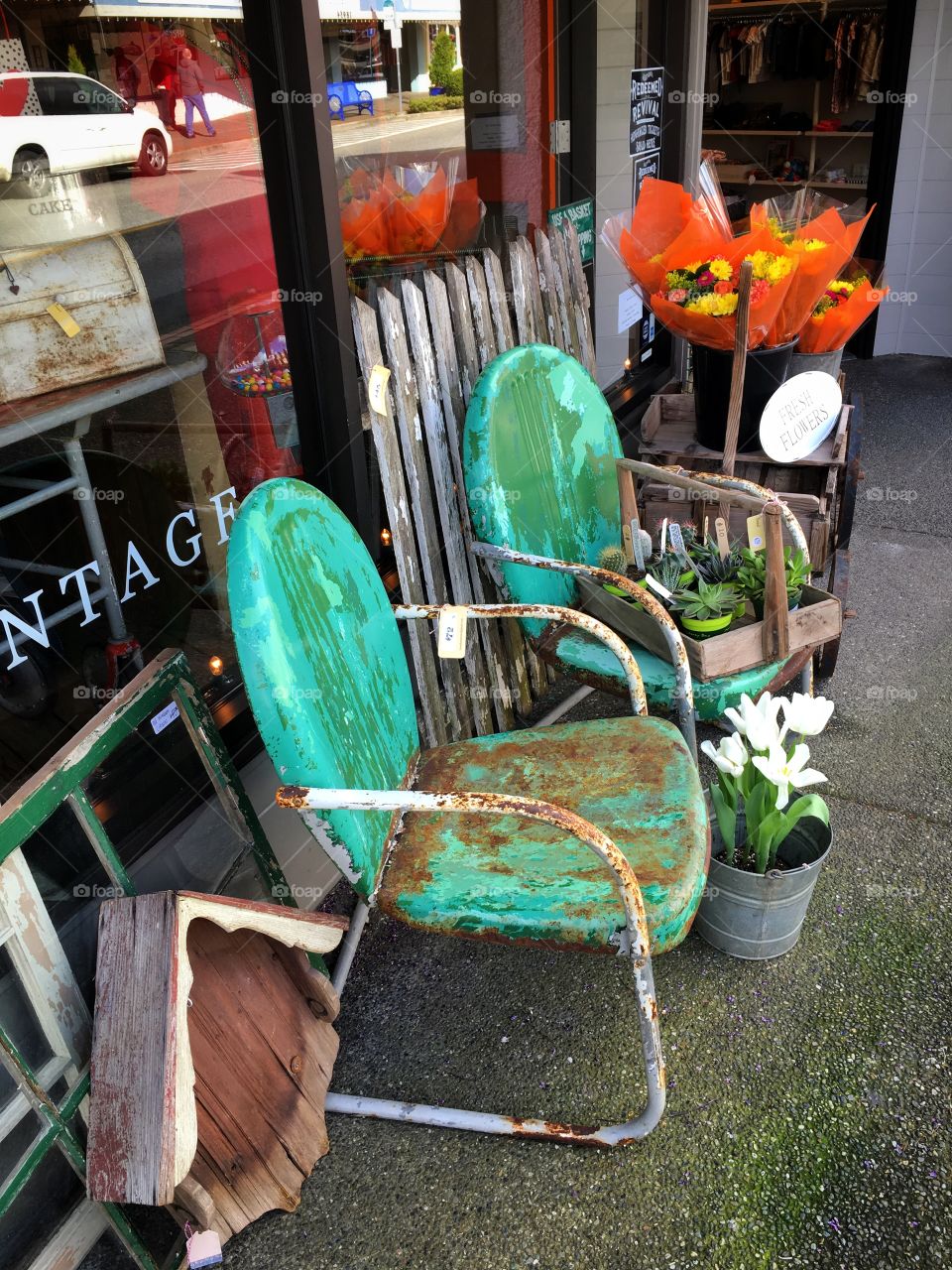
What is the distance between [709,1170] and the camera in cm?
179

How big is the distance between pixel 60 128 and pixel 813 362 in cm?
222

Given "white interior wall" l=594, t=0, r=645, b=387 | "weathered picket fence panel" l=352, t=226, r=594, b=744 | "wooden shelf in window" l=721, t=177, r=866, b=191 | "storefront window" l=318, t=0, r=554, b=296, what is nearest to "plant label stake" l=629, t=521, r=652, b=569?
"weathered picket fence panel" l=352, t=226, r=594, b=744

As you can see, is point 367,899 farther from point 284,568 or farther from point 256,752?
point 256,752

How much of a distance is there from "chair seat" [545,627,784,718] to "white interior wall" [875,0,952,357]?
4989 mm

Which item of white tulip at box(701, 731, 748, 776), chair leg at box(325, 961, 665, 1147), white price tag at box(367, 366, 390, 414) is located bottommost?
chair leg at box(325, 961, 665, 1147)

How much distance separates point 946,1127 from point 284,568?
1595 millimetres

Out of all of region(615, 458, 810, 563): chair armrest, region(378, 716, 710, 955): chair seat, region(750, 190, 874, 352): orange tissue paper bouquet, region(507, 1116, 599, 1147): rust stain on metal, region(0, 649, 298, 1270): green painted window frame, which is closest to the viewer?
region(0, 649, 298, 1270): green painted window frame

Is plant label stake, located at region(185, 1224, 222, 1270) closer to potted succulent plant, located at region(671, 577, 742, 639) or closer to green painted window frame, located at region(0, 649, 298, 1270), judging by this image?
green painted window frame, located at region(0, 649, 298, 1270)

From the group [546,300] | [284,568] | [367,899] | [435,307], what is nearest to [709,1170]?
[367,899]

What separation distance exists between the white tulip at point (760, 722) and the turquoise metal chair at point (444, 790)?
0.15m

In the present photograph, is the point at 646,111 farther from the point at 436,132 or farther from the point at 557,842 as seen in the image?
the point at 557,842

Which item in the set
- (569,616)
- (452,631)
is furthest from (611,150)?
(452,631)

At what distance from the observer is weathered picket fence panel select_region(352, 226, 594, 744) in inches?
94.6

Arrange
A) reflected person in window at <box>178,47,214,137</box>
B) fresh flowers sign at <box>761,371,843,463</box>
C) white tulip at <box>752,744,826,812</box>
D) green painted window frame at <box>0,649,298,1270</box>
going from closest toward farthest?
green painted window frame at <box>0,649,298,1270</box>, white tulip at <box>752,744,826,812</box>, reflected person in window at <box>178,47,214,137</box>, fresh flowers sign at <box>761,371,843,463</box>
